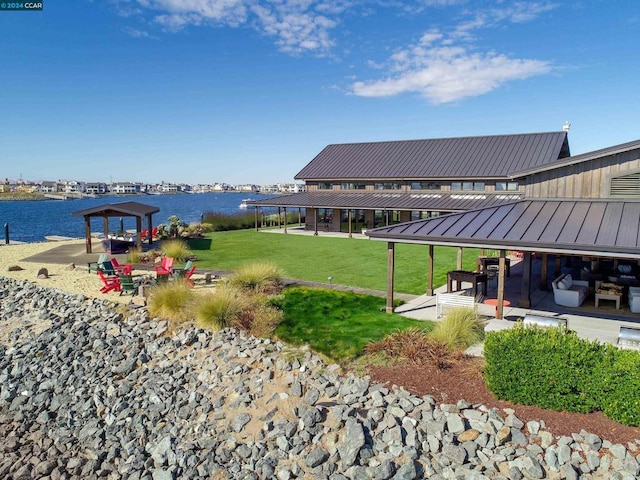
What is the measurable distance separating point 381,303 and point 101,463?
309 inches

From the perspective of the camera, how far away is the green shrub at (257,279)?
14.1m

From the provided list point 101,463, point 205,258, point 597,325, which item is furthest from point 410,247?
point 101,463

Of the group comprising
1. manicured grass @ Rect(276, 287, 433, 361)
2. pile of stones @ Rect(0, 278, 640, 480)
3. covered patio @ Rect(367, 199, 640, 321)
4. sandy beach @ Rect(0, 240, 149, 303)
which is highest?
covered patio @ Rect(367, 199, 640, 321)

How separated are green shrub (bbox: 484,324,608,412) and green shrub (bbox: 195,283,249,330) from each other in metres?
6.27

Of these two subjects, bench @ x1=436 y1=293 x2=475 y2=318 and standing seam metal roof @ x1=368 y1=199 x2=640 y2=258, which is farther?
bench @ x1=436 y1=293 x2=475 y2=318

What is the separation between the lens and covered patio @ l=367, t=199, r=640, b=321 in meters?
9.48

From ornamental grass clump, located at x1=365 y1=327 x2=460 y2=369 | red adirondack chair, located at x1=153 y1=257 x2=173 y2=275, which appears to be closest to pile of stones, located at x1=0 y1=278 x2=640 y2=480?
ornamental grass clump, located at x1=365 y1=327 x2=460 y2=369

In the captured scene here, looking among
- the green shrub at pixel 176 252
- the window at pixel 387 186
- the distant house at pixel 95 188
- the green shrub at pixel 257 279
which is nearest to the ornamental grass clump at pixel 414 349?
the green shrub at pixel 257 279

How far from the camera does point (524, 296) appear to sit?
484 inches

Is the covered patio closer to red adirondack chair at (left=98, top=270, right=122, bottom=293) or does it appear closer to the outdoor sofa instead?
the outdoor sofa

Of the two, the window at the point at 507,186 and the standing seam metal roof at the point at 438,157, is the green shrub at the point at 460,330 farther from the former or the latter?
the window at the point at 507,186

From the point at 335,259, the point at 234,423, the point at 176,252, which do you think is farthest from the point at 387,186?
the point at 234,423

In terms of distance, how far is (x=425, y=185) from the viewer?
3083 centimetres

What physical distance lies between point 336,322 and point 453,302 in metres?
2.93
